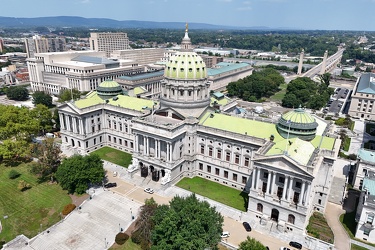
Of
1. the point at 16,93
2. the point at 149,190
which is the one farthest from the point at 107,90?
the point at 16,93

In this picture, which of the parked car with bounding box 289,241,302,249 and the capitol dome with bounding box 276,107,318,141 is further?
the capitol dome with bounding box 276,107,318,141

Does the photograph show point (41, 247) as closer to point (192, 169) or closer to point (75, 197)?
point (75, 197)

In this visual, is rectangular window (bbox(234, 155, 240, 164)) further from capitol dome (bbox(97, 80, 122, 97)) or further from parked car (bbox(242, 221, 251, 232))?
capitol dome (bbox(97, 80, 122, 97))

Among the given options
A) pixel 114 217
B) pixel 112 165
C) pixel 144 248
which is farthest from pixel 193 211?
pixel 112 165

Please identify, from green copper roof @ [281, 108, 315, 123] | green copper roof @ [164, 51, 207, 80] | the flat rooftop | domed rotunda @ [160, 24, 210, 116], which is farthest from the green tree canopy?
green copper roof @ [281, 108, 315, 123]

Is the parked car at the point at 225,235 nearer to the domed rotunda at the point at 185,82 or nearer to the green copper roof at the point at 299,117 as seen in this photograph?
the green copper roof at the point at 299,117

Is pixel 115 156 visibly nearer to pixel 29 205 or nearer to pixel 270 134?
pixel 29 205
